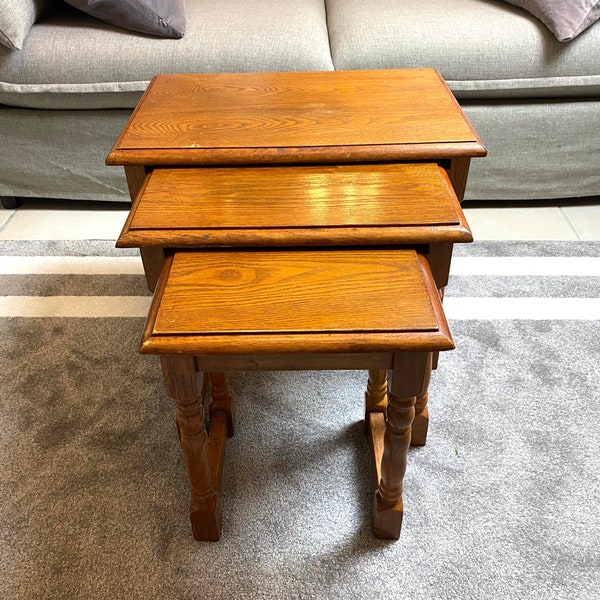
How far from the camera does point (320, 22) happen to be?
1.72 m

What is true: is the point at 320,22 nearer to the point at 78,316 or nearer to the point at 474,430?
the point at 78,316

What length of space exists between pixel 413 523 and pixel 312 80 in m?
0.88

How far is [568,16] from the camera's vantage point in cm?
149

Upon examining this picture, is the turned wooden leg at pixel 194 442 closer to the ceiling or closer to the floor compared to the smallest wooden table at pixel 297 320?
closer to the floor

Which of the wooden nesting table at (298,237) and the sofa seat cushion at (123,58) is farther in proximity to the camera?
the sofa seat cushion at (123,58)

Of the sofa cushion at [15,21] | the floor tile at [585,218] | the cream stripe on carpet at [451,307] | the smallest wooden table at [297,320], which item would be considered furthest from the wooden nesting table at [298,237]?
the floor tile at [585,218]

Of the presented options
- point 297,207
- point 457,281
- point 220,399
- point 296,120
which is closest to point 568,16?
point 457,281

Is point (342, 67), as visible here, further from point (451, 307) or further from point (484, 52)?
point (451, 307)

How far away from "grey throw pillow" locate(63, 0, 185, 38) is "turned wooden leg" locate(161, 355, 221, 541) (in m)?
1.15

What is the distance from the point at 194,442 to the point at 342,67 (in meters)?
1.13

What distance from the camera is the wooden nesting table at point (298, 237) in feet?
2.38

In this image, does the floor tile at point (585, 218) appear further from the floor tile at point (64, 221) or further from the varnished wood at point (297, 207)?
the floor tile at point (64, 221)

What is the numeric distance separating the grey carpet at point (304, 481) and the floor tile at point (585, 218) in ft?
1.40

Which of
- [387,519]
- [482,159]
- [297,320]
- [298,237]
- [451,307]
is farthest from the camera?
[482,159]
